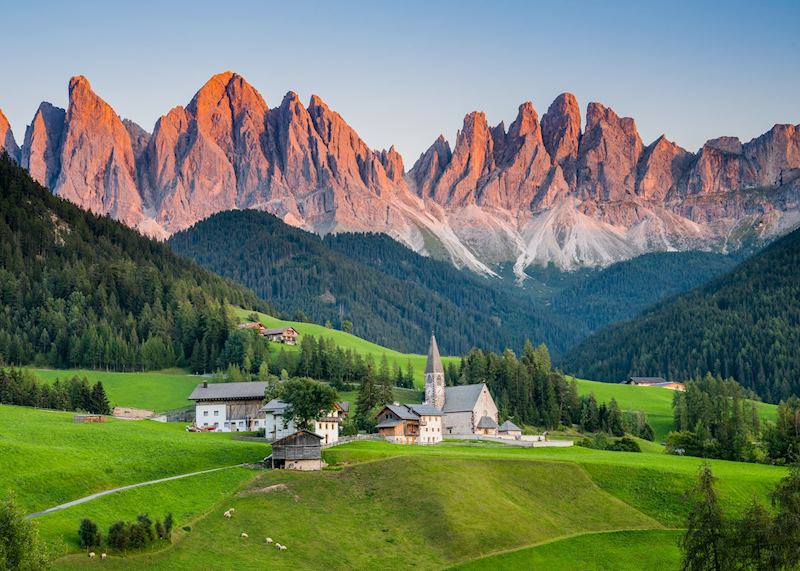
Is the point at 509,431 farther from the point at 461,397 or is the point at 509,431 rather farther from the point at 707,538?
the point at 707,538

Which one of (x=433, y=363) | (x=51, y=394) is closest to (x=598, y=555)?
(x=433, y=363)

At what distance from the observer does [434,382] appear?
153 metres

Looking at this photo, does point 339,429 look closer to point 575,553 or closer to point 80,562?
point 575,553

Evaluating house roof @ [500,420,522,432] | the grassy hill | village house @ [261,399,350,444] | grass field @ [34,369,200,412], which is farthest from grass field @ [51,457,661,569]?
grass field @ [34,369,200,412]

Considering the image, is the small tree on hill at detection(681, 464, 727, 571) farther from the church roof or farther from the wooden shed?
the church roof

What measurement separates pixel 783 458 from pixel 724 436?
9.02m

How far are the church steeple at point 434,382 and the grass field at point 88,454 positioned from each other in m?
41.4

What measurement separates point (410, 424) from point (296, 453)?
39.5 m

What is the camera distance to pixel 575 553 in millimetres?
82812

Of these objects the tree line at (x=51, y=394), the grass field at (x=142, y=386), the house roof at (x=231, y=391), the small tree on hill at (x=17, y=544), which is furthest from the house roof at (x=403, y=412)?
the small tree on hill at (x=17, y=544)

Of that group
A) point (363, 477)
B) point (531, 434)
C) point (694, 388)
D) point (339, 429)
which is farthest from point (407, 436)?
point (694, 388)

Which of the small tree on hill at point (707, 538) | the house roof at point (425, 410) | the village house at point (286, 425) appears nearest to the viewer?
the small tree on hill at point (707, 538)

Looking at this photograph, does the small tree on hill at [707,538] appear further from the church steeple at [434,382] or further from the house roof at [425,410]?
the church steeple at [434,382]

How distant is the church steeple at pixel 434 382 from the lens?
152000 millimetres
